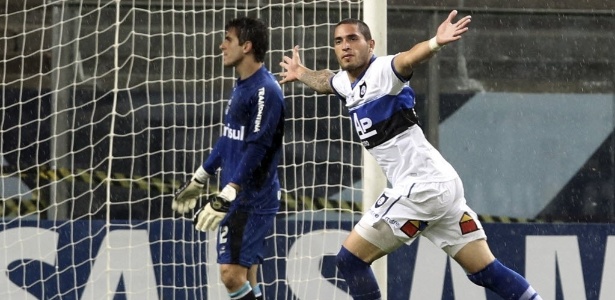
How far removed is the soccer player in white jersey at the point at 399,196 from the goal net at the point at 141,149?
1.95 m

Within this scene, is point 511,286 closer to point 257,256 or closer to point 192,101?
point 257,256

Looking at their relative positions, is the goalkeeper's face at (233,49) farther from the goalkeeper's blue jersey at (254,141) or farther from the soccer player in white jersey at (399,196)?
the soccer player in white jersey at (399,196)

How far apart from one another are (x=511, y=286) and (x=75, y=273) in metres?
3.22

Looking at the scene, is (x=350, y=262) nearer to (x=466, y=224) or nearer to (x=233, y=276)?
(x=466, y=224)

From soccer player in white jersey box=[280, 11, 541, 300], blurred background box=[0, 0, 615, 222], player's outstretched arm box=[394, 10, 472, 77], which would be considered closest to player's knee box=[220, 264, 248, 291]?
soccer player in white jersey box=[280, 11, 541, 300]

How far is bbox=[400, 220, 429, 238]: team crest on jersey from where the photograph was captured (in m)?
6.20

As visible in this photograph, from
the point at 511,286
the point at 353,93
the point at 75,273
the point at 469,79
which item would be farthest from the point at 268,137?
the point at 469,79

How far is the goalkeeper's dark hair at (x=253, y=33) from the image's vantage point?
703 centimetres

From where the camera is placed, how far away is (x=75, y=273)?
8.28m

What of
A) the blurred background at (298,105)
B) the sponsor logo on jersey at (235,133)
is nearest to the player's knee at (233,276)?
the sponsor logo on jersey at (235,133)

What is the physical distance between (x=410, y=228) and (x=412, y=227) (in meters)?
0.01

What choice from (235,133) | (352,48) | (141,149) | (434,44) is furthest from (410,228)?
(141,149)

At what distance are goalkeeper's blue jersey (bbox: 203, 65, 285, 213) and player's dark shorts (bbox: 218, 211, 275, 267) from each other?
6 cm

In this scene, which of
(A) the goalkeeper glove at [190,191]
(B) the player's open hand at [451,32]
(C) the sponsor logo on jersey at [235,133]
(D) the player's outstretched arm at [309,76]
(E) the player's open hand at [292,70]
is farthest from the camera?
(A) the goalkeeper glove at [190,191]
